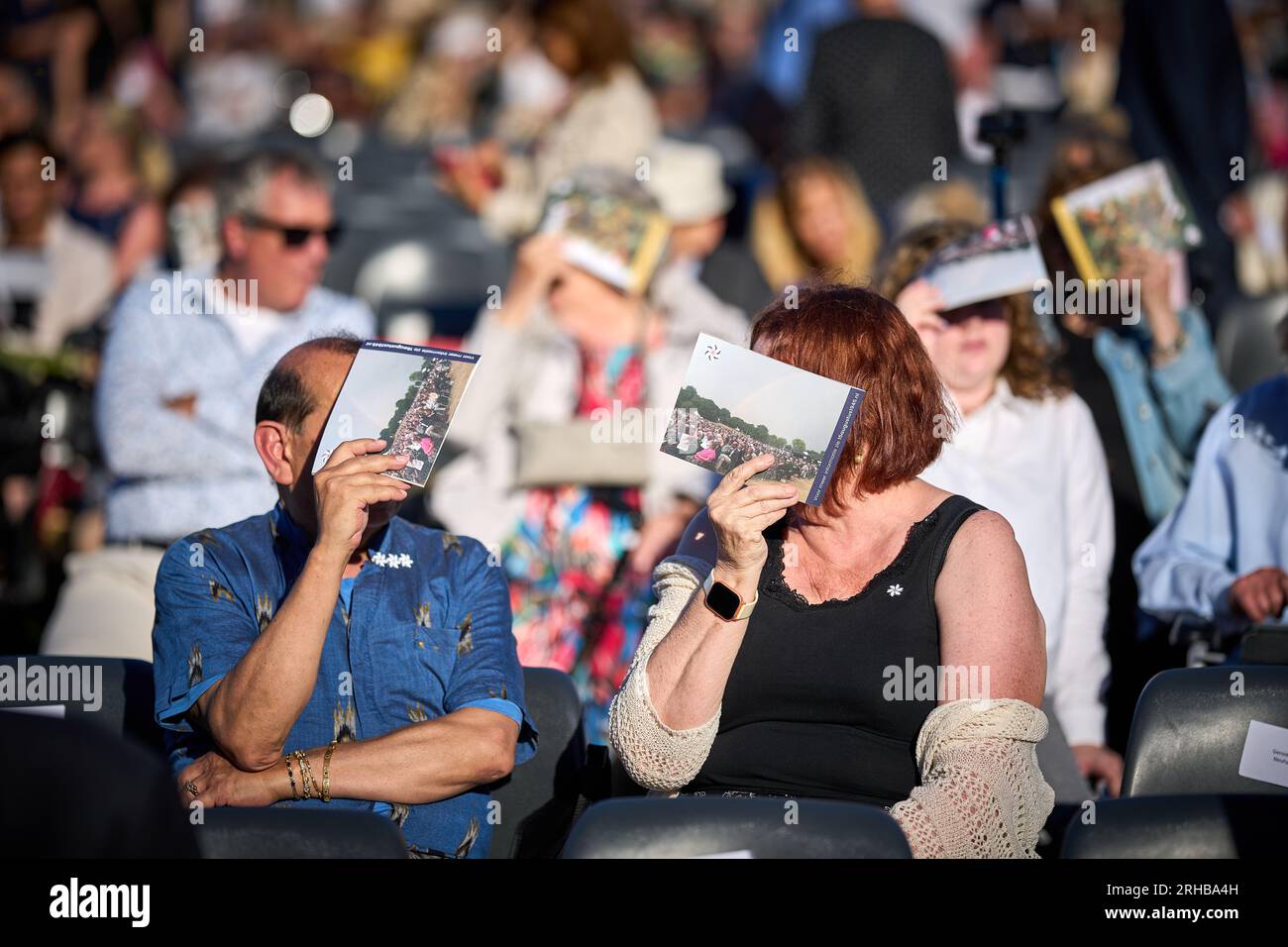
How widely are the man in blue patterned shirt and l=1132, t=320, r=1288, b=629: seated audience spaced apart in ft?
5.73

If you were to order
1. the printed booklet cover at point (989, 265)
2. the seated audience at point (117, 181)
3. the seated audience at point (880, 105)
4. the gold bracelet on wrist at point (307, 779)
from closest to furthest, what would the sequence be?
the gold bracelet on wrist at point (307, 779), the printed booklet cover at point (989, 265), the seated audience at point (880, 105), the seated audience at point (117, 181)

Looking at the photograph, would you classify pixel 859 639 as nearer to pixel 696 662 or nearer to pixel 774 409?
pixel 696 662

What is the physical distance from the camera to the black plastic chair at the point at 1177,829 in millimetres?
1979

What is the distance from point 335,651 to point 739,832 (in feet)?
3.16

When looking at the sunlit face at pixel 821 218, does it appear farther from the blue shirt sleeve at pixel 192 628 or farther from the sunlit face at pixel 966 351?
the blue shirt sleeve at pixel 192 628

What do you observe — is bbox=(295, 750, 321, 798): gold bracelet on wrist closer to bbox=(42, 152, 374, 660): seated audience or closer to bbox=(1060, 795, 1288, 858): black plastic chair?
bbox=(1060, 795, 1288, 858): black plastic chair

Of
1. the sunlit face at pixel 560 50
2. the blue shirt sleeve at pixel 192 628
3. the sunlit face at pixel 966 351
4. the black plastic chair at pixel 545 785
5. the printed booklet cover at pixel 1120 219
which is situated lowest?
the black plastic chair at pixel 545 785

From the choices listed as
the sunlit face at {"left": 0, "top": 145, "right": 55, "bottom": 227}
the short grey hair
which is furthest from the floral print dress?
the sunlit face at {"left": 0, "top": 145, "right": 55, "bottom": 227}

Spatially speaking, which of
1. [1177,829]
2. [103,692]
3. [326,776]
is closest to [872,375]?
[1177,829]

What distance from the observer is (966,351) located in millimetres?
3691

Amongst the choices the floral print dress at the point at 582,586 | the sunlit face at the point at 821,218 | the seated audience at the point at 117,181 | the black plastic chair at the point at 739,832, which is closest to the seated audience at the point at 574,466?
the floral print dress at the point at 582,586

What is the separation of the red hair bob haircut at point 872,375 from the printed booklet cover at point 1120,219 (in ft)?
6.03
